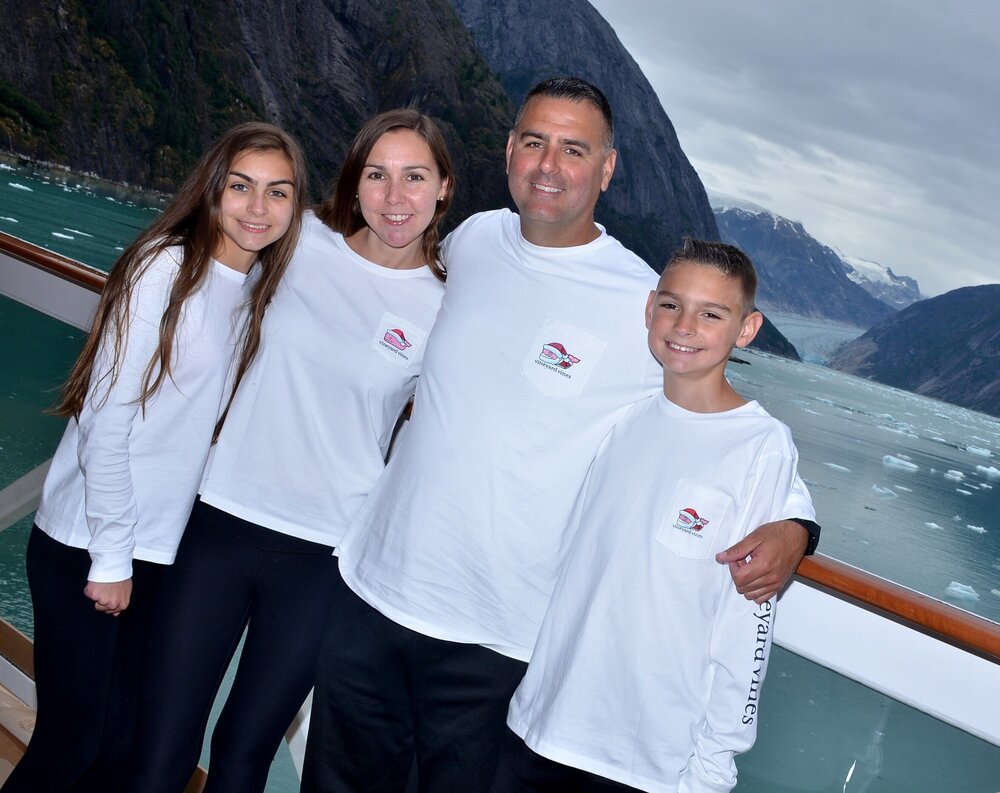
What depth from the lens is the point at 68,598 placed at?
44.7 inches

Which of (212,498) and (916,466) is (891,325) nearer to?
(916,466)

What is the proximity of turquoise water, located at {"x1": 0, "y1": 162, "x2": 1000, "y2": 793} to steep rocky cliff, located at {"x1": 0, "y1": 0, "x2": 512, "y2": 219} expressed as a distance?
427cm

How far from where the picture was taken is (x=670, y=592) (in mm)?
997

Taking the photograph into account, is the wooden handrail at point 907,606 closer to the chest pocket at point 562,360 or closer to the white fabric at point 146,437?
the chest pocket at point 562,360

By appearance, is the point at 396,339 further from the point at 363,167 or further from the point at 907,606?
the point at 907,606

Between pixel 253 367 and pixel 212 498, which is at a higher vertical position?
pixel 253 367

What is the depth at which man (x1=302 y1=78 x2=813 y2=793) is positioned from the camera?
3.66ft

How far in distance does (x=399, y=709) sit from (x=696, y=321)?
25.8 inches

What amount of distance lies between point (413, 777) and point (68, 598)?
53 centimetres

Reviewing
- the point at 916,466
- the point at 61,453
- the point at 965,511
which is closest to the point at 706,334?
the point at 61,453

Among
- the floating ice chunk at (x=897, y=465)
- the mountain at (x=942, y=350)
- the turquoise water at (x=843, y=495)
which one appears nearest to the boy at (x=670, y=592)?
the turquoise water at (x=843, y=495)

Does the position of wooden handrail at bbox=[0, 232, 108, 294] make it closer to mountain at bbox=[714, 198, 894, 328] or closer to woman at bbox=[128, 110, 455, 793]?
woman at bbox=[128, 110, 455, 793]

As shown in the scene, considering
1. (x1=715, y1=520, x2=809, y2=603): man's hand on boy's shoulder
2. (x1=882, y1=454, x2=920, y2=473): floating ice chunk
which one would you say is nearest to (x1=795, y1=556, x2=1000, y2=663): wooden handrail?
(x1=715, y1=520, x2=809, y2=603): man's hand on boy's shoulder

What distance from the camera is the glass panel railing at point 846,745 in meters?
1.05
